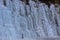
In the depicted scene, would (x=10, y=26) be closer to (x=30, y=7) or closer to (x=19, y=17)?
(x=19, y=17)

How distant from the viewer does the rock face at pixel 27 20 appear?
2012 mm

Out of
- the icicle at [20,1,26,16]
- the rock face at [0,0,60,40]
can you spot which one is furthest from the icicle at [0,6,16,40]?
the icicle at [20,1,26,16]

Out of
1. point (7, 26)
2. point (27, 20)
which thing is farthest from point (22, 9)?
point (7, 26)

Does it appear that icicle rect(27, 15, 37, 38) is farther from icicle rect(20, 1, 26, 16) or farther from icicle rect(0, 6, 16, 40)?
icicle rect(0, 6, 16, 40)

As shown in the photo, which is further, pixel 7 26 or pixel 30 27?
pixel 30 27

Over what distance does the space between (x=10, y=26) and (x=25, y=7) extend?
25cm

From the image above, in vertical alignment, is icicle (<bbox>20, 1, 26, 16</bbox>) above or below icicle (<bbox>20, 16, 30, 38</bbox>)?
above

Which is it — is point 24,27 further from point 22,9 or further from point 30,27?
point 22,9

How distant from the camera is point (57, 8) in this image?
2217 millimetres

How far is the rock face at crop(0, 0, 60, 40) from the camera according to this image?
6.60 feet

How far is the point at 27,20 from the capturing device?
209cm

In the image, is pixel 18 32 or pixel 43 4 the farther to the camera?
pixel 43 4

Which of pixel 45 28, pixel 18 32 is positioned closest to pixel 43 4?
pixel 45 28

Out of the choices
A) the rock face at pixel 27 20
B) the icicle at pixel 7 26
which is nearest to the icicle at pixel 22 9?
the rock face at pixel 27 20
